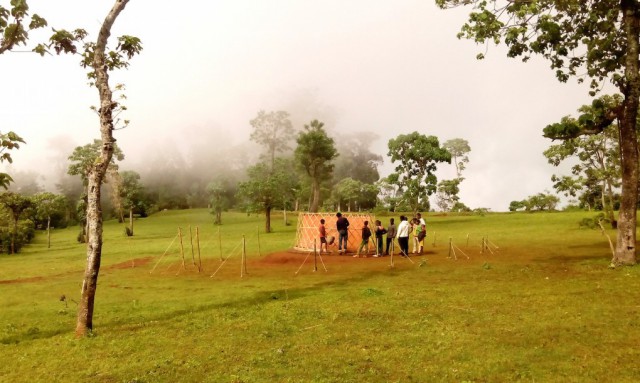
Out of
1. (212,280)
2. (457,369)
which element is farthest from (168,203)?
(457,369)

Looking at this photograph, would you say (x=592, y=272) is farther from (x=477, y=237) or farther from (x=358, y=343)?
(x=477, y=237)

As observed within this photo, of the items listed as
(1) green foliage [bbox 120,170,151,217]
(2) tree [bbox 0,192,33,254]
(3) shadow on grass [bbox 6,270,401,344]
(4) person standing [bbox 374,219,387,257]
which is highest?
(1) green foliage [bbox 120,170,151,217]

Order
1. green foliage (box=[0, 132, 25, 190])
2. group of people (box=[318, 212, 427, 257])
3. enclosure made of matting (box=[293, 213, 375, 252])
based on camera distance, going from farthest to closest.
A: 1. enclosure made of matting (box=[293, 213, 375, 252])
2. group of people (box=[318, 212, 427, 257])
3. green foliage (box=[0, 132, 25, 190])

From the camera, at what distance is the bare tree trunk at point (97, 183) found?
1066 cm

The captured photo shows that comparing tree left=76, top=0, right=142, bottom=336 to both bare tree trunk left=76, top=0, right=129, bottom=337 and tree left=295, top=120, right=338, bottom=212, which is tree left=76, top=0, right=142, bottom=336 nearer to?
bare tree trunk left=76, top=0, right=129, bottom=337

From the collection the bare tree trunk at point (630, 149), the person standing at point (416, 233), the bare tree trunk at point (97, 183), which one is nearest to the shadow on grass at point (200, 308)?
the bare tree trunk at point (97, 183)

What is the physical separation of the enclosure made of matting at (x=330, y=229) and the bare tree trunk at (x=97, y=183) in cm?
1871

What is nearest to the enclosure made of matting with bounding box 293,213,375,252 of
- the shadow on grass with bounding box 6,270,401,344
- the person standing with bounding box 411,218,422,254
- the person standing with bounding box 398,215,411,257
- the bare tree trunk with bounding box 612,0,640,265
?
the person standing with bounding box 411,218,422,254

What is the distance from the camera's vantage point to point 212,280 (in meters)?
19.2

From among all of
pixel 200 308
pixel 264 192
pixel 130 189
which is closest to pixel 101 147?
pixel 200 308

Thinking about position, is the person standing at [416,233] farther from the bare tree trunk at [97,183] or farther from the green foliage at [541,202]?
the green foliage at [541,202]

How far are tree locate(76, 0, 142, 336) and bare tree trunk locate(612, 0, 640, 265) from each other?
18.0 meters

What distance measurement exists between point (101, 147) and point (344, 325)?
7443 millimetres

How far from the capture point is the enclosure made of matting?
2948cm
